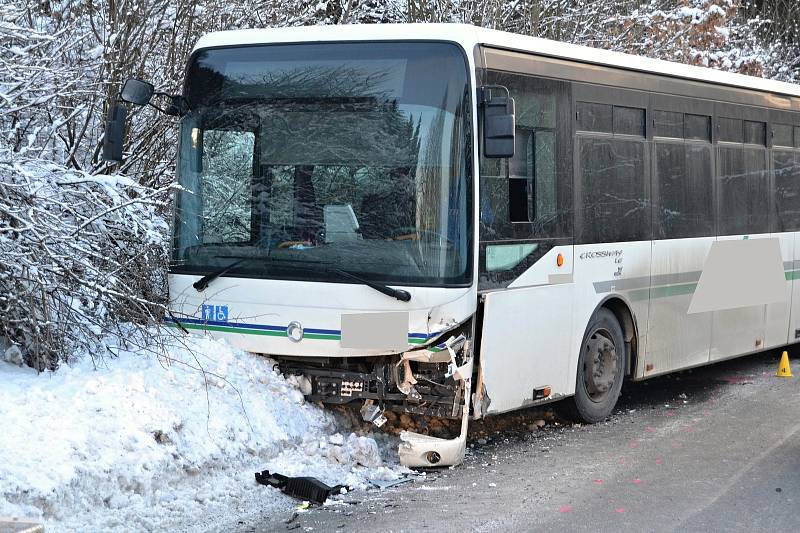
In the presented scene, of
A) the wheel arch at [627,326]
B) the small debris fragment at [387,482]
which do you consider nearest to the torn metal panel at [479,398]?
the small debris fragment at [387,482]

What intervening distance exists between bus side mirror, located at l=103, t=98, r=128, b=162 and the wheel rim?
13.4ft

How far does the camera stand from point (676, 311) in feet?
37.6

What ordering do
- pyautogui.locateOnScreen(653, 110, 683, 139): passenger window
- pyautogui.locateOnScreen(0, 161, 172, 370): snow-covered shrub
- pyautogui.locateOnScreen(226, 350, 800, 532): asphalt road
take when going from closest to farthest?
1. pyautogui.locateOnScreen(226, 350, 800, 532): asphalt road
2. pyautogui.locateOnScreen(0, 161, 172, 370): snow-covered shrub
3. pyautogui.locateOnScreen(653, 110, 683, 139): passenger window

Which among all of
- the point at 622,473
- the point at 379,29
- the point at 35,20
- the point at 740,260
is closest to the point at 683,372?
the point at 740,260

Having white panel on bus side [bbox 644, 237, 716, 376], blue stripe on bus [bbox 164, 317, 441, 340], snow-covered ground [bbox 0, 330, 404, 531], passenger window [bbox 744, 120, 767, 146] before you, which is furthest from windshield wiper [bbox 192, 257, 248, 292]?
passenger window [bbox 744, 120, 767, 146]

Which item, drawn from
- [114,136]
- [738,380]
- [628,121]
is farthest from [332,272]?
[738,380]

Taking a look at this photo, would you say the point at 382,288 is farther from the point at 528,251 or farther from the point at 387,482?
the point at 528,251

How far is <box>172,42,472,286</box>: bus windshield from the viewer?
332 inches

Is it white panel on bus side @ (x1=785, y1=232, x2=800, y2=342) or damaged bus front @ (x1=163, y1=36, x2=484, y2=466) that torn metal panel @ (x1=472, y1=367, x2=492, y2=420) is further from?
white panel on bus side @ (x1=785, y1=232, x2=800, y2=342)

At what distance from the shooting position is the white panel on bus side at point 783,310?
13.3m

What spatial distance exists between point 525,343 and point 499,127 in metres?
1.79

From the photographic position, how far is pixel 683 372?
45.8 ft

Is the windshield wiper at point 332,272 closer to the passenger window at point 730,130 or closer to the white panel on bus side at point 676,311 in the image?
the white panel on bus side at point 676,311

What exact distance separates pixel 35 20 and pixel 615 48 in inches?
445
